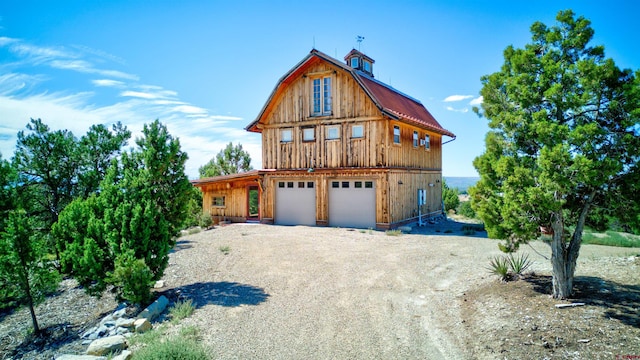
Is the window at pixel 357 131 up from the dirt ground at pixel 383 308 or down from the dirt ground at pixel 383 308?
up

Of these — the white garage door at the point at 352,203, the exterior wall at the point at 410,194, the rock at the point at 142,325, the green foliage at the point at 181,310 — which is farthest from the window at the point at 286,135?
the rock at the point at 142,325

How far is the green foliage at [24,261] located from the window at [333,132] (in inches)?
573

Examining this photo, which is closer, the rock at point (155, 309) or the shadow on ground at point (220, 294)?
the rock at point (155, 309)

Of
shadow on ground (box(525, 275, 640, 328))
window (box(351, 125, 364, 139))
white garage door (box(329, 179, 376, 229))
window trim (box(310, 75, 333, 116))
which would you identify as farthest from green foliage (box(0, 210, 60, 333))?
window trim (box(310, 75, 333, 116))

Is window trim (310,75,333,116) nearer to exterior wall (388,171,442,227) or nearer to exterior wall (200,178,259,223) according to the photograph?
exterior wall (388,171,442,227)

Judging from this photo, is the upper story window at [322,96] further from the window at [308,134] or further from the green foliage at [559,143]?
the green foliage at [559,143]

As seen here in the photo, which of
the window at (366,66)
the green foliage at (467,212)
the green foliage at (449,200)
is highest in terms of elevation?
the window at (366,66)

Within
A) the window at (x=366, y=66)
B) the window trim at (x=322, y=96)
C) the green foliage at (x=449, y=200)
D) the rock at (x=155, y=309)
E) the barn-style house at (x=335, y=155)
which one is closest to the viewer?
the rock at (x=155, y=309)

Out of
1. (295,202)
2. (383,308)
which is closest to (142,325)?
(383,308)

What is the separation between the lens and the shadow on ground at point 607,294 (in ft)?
19.3

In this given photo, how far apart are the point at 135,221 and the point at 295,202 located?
13338mm

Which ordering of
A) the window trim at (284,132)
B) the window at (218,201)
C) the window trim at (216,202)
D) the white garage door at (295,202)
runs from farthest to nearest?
the window at (218,201)
the window trim at (216,202)
the window trim at (284,132)
the white garage door at (295,202)

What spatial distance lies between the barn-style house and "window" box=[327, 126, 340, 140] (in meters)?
0.06

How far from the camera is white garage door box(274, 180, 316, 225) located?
2100 cm
